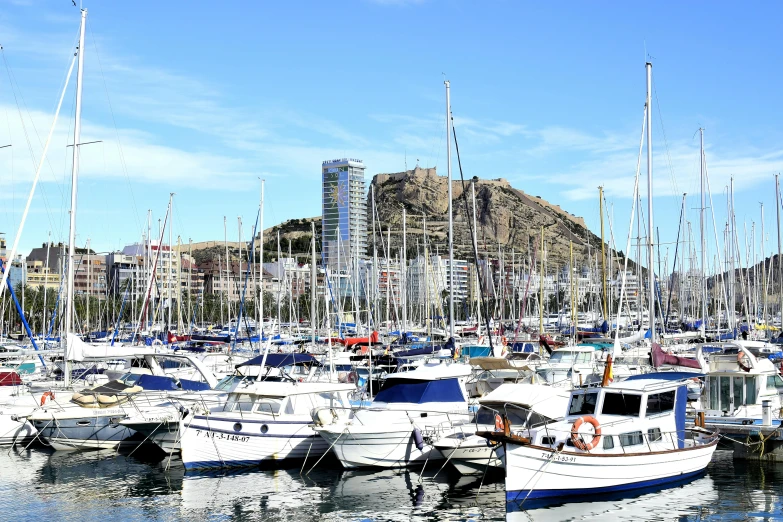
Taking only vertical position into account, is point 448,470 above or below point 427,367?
below

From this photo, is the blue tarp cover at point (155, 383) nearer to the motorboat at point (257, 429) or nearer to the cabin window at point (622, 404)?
the motorboat at point (257, 429)

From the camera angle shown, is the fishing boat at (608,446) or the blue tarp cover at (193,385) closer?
the fishing boat at (608,446)

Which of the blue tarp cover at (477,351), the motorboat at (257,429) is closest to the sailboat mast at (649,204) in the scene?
the blue tarp cover at (477,351)

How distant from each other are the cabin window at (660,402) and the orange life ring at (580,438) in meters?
2.55

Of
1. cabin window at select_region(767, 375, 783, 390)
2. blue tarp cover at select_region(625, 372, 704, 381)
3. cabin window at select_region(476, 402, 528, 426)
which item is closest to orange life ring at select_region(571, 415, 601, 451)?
cabin window at select_region(476, 402, 528, 426)

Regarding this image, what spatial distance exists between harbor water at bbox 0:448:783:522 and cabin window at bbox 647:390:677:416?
2.29 meters

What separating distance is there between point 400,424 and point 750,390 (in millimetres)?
12544

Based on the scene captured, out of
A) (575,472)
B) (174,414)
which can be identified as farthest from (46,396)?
(575,472)

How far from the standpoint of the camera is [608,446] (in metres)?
24.5

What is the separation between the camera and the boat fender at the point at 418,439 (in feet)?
90.9

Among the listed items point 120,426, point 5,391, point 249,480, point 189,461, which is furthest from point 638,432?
point 5,391

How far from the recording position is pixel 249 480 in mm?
27734

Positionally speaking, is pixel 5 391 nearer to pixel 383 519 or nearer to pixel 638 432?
pixel 383 519

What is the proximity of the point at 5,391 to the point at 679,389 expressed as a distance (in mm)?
28241
